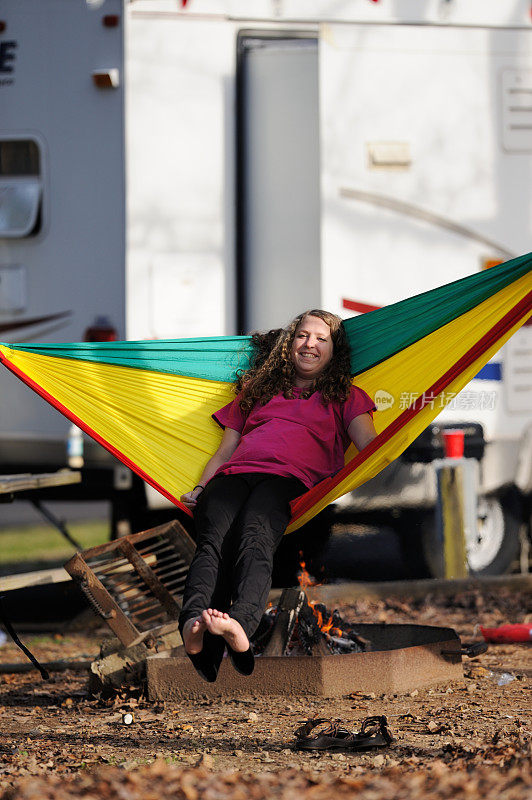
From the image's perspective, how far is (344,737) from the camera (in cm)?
297

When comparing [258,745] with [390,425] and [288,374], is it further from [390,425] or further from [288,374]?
[288,374]

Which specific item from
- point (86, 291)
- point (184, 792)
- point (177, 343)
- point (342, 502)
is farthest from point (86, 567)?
point (86, 291)

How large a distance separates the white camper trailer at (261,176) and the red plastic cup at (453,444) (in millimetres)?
55

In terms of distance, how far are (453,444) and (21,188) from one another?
9.07ft

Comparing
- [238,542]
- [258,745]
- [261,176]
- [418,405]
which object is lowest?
[258,745]

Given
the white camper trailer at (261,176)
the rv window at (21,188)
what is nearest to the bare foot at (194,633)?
the white camper trailer at (261,176)

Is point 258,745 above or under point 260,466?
under

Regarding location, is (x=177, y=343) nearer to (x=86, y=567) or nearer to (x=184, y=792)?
(x=86, y=567)

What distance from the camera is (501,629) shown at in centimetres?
448

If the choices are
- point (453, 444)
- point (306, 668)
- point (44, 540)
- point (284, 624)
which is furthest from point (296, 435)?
point (44, 540)

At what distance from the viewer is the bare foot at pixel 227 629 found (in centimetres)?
289

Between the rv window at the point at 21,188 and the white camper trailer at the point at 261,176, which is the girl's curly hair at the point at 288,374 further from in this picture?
the rv window at the point at 21,188

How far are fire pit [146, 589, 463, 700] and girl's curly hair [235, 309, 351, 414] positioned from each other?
783 mm

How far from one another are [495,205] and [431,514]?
67.4 inches
